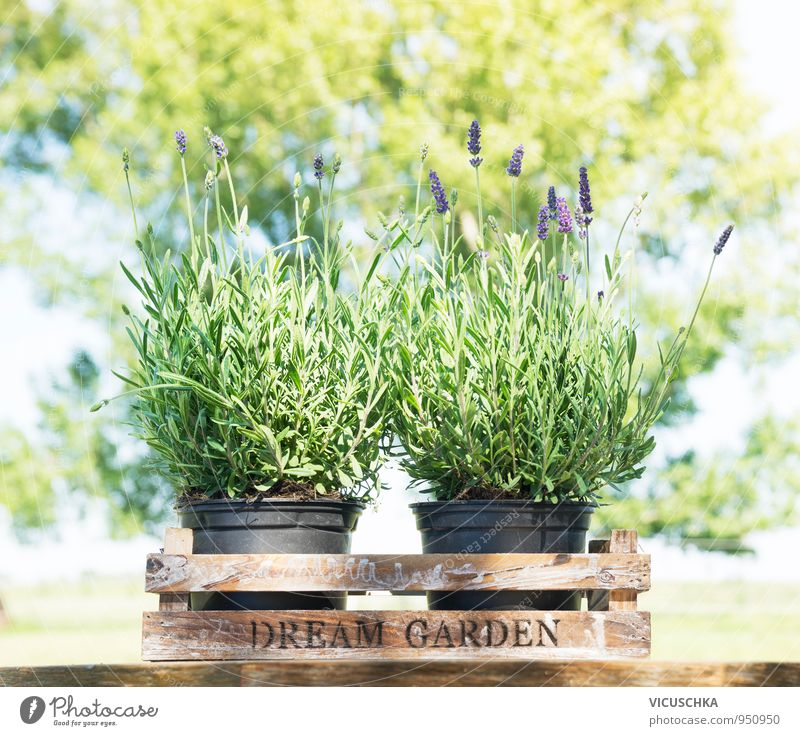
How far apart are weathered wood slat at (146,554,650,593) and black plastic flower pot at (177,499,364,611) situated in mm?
62

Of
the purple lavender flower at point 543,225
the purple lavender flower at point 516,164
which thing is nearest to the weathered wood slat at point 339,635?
the purple lavender flower at point 543,225

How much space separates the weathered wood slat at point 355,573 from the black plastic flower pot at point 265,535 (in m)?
0.06

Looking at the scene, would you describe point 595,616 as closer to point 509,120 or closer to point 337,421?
point 337,421

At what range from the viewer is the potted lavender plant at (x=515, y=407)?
1918mm

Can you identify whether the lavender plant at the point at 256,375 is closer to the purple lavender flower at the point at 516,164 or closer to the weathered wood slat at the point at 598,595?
the purple lavender flower at the point at 516,164

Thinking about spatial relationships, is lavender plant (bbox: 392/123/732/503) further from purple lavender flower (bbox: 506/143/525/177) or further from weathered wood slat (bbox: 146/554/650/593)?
A: weathered wood slat (bbox: 146/554/650/593)

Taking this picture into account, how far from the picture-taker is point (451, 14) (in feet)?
15.0

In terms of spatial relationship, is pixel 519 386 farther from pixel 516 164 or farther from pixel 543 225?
pixel 516 164

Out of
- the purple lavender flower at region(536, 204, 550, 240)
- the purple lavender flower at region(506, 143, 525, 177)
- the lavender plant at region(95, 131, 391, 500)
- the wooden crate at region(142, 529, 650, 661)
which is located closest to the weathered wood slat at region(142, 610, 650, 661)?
the wooden crate at region(142, 529, 650, 661)

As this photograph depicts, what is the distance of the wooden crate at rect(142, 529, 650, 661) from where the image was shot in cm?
183

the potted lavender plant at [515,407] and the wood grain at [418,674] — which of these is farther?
the potted lavender plant at [515,407]

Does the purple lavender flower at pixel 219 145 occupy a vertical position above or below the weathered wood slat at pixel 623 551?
above

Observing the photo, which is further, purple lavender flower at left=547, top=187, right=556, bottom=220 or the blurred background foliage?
the blurred background foliage

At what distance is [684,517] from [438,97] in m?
2.44
